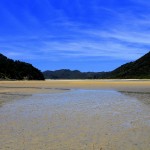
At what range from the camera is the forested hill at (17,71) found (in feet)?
358

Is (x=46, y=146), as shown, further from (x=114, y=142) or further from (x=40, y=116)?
(x=40, y=116)

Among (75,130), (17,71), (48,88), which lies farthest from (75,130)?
(17,71)

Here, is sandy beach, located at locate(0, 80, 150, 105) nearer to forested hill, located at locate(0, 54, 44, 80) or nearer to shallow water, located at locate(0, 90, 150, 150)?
shallow water, located at locate(0, 90, 150, 150)

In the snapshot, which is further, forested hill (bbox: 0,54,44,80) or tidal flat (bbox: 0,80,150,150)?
forested hill (bbox: 0,54,44,80)

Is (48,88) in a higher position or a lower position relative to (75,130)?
A: higher

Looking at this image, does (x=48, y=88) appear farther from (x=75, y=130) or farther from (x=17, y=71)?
(x=17, y=71)

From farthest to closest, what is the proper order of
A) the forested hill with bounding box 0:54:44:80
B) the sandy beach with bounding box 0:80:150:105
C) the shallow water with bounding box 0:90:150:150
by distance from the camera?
the forested hill with bounding box 0:54:44:80, the sandy beach with bounding box 0:80:150:105, the shallow water with bounding box 0:90:150:150

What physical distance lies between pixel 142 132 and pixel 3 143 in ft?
14.6

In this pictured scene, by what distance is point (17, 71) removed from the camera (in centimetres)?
11538

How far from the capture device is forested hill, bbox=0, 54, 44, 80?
109250 mm

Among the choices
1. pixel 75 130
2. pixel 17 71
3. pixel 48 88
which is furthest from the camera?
pixel 17 71

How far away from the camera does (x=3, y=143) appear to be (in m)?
10.1

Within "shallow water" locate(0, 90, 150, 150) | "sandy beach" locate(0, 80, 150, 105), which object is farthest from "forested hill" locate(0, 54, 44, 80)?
"shallow water" locate(0, 90, 150, 150)

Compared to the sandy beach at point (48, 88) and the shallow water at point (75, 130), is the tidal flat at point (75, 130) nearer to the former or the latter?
the shallow water at point (75, 130)
